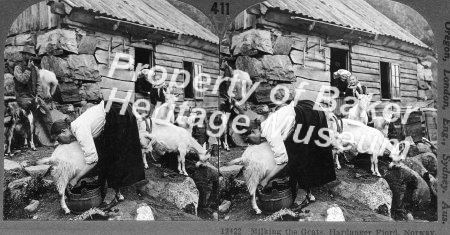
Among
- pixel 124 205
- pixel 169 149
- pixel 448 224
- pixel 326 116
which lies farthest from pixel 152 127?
pixel 448 224

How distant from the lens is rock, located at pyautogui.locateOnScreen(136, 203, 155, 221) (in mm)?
5973

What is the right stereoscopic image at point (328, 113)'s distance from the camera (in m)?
6.00

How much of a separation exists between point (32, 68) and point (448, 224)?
433cm

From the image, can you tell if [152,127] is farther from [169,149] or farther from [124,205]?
[124,205]

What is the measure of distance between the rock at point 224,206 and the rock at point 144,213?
0.66 meters

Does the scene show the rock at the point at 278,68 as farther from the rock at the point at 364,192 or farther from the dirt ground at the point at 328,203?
the rock at the point at 364,192

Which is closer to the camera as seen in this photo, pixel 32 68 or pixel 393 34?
pixel 32 68

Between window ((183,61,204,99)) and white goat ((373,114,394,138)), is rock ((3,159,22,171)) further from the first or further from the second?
white goat ((373,114,394,138))

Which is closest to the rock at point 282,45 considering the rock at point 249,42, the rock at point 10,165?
the rock at point 249,42

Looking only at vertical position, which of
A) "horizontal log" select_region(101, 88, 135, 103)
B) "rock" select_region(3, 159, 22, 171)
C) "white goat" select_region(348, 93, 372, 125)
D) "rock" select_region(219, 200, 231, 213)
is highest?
"horizontal log" select_region(101, 88, 135, 103)

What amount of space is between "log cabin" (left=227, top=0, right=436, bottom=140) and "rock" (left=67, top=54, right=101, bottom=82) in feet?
4.21

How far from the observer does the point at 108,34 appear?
19.4 feet

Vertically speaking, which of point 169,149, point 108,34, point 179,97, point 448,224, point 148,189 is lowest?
point 448,224

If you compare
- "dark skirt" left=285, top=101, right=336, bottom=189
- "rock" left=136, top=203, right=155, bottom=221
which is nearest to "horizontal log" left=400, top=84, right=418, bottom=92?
"dark skirt" left=285, top=101, right=336, bottom=189
